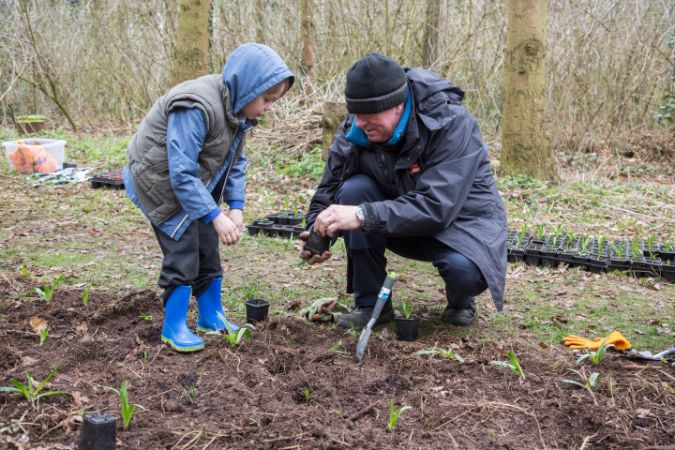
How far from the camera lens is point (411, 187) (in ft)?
11.2

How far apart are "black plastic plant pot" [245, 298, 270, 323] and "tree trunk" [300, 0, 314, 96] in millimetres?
7801

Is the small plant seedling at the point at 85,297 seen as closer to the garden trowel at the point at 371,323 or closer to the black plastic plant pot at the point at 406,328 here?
the garden trowel at the point at 371,323

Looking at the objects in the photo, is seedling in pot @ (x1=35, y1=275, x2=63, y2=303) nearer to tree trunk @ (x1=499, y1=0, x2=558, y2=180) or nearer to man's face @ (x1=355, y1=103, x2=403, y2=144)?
man's face @ (x1=355, y1=103, x2=403, y2=144)

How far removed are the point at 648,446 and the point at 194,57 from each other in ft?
20.8

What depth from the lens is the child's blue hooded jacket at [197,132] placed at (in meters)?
2.89

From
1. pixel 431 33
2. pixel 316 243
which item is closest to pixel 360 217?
pixel 316 243

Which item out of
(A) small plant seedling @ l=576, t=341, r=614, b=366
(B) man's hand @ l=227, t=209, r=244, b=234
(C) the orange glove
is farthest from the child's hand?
(C) the orange glove

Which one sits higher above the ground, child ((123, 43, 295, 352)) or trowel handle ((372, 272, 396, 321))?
child ((123, 43, 295, 352))

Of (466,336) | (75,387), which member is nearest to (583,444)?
(466,336)

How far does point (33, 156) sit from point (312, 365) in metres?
6.78

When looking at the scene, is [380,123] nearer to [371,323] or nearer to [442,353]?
[371,323]

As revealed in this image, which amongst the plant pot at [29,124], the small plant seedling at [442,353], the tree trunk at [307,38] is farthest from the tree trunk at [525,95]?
the plant pot at [29,124]

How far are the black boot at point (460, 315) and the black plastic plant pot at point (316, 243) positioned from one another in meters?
0.86

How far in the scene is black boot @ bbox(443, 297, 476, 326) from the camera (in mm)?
3711
